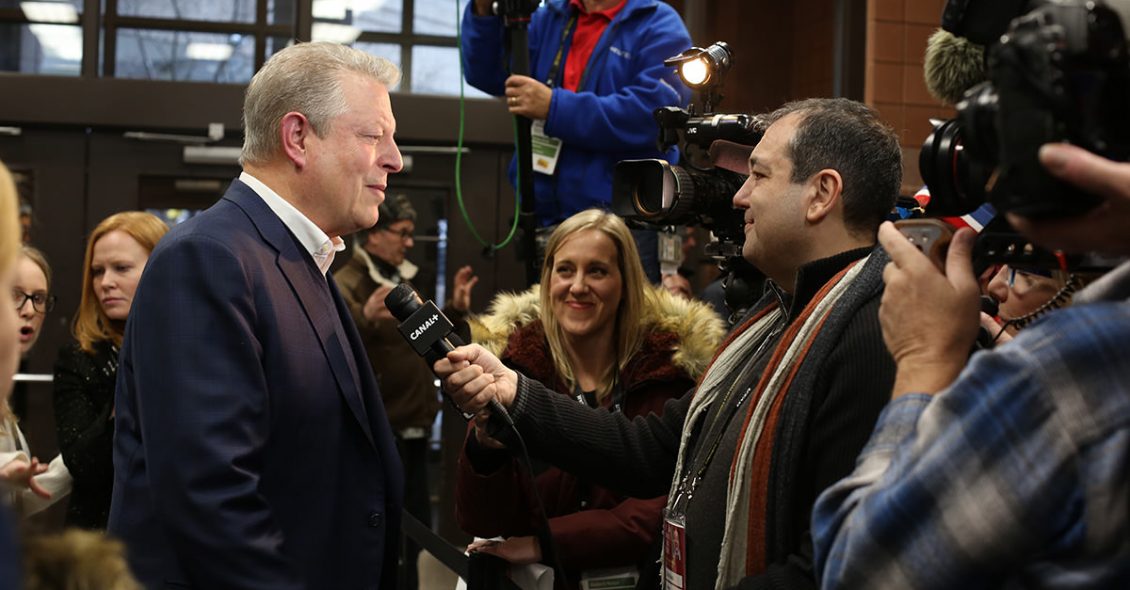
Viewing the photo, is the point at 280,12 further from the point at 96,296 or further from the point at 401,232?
the point at 96,296

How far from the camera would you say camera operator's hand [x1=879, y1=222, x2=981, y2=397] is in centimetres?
134

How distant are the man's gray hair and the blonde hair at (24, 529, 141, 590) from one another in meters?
1.08

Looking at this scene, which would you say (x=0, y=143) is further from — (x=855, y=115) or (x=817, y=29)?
(x=855, y=115)

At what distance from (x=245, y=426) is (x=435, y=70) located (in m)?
4.02

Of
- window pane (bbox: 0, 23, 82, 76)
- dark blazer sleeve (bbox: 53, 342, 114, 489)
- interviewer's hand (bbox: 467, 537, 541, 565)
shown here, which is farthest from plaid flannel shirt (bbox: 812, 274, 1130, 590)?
window pane (bbox: 0, 23, 82, 76)

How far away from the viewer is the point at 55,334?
5336 mm

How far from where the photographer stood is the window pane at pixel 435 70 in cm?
560

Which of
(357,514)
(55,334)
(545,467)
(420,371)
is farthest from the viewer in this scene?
(55,334)

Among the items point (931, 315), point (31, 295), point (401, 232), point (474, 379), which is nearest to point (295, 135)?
point (474, 379)

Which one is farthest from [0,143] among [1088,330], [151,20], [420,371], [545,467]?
[1088,330]

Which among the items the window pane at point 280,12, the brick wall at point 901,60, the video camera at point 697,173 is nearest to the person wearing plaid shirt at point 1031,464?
the video camera at point 697,173

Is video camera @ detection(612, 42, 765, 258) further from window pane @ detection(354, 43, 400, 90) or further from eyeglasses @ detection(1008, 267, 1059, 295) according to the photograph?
window pane @ detection(354, 43, 400, 90)

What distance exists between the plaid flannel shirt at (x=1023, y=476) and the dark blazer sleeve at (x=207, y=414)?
0.94 meters

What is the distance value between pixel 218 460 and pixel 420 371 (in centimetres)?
297
